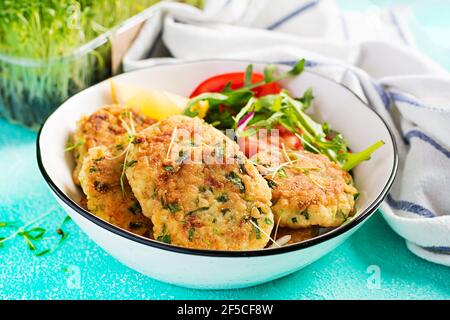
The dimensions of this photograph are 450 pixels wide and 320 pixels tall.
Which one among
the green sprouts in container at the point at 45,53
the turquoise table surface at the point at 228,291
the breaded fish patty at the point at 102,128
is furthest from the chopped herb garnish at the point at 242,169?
the green sprouts in container at the point at 45,53

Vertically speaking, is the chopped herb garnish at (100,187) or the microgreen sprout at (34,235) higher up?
the chopped herb garnish at (100,187)

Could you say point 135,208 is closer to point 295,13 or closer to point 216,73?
point 216,73

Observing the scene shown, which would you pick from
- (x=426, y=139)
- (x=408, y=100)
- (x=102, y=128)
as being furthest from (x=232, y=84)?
(x=426, y=139)

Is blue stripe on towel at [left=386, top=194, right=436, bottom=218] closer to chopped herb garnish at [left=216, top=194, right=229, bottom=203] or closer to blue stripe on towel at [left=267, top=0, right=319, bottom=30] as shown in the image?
chopped herb garnish at [left=216, top=194, right=229, bottom=203]

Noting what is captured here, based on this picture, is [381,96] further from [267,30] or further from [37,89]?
[37,89]

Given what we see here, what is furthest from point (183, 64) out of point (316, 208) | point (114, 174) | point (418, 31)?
point (418, 31)

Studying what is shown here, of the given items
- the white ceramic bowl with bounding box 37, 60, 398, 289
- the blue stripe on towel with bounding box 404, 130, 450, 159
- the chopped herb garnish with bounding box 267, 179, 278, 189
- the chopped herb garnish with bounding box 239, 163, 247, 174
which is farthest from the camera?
the blue stripe on towel with bounding box 404, 130, 450, 159

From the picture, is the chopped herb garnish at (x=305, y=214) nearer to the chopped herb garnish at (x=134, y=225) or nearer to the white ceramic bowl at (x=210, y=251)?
the white ceramic bowl at (x=210, y=251)

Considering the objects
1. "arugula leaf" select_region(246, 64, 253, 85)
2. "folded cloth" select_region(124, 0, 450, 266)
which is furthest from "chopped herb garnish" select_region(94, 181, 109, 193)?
"folded cloth" select_region(124, 0, 450, 266)
